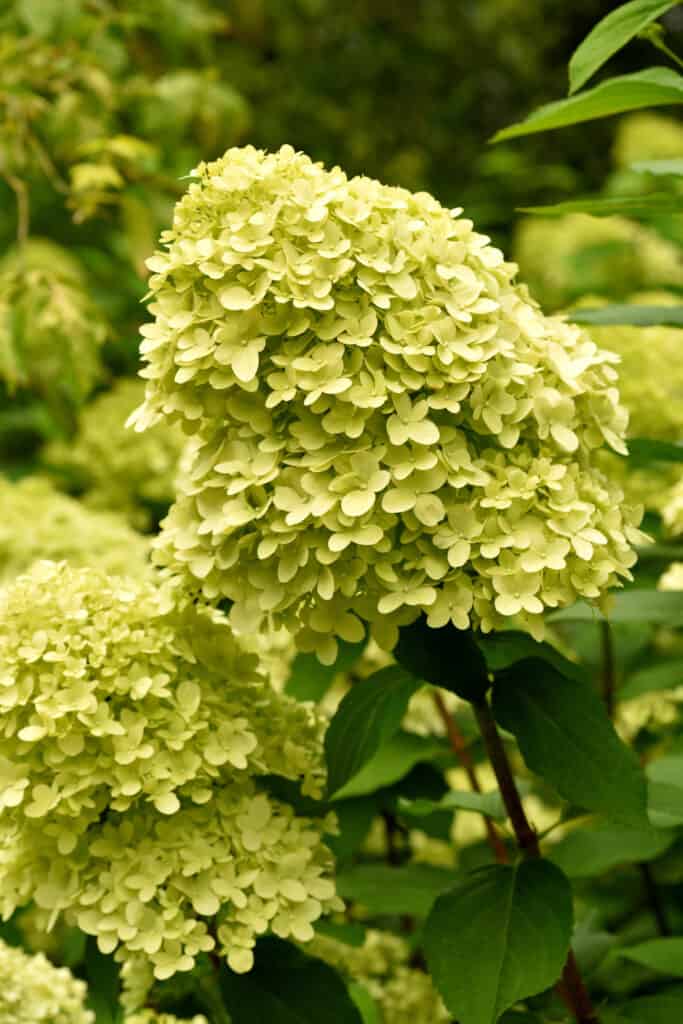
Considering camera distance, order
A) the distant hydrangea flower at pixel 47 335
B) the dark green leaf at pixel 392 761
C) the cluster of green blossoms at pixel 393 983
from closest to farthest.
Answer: the dark green leaf at pixel 392 761
the cluster of green blossoms at pixel 393 983
the distant hydrangea flower at pixel 47 335

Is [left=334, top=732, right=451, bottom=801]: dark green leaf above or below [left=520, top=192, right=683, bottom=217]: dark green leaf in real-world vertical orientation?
below

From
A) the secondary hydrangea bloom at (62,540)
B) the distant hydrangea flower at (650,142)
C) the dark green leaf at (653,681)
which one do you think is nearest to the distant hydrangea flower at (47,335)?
the secondary hydrangea bloom at (62,540)

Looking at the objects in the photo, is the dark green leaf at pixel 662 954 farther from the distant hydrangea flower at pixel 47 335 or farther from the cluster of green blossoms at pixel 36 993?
the distant hydrangea flower at pixel 47 335

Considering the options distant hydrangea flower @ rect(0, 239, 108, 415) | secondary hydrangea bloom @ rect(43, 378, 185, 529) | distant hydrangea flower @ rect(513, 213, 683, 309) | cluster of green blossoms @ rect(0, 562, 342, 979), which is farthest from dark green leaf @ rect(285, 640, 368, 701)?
distant hydrangea flower @ rect(513, 213, 683, 309)

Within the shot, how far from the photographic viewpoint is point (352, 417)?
102cm

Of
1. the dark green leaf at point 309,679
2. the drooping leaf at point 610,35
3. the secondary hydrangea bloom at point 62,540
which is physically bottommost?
the secondary hydrangea bloom at point 62,540

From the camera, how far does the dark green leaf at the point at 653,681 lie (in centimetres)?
169

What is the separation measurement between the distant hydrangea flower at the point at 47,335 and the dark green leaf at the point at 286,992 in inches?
42.8

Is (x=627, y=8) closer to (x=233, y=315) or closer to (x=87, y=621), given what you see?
(x=233, y=315)

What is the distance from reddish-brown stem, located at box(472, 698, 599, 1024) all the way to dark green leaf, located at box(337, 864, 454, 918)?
8.0 inches

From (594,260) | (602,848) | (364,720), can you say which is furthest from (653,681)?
(594,260)

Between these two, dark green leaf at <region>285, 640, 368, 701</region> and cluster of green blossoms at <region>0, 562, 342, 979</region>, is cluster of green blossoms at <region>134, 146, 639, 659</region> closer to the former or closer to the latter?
cluster of green blossoms at <region>0, 562, 342, 979</region>

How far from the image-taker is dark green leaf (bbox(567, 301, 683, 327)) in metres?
1.38

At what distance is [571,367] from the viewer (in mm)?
1104
